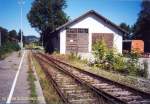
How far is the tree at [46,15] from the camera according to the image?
56219mm

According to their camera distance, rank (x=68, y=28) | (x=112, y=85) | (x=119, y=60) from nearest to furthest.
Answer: (x=112, y=85)
(x=119, y=60)
(x=68, y=28)

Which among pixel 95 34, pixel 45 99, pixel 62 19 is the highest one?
pixel 62 19

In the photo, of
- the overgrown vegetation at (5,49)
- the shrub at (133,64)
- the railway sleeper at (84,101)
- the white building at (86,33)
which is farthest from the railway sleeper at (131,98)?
the white building at (86,33)

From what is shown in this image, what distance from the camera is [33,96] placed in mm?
9055

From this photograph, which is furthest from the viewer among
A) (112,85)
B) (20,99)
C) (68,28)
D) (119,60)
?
(68,28)

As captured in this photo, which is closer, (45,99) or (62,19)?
(45,99)

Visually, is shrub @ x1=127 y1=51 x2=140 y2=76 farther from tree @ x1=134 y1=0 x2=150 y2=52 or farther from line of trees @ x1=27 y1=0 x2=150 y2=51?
line of trees @ x1=27 y1=0 x2=150 y2=51

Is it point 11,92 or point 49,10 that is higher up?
point 49,10

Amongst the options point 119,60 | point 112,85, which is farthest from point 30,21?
point 112,85

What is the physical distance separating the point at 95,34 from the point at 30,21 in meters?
25.2

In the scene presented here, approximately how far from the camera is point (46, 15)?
57.4 metres

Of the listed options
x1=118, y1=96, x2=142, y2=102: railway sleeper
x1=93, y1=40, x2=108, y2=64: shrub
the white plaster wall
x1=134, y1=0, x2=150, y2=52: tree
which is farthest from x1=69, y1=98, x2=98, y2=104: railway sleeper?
x1=134, y1=0, x2=150, y2=52: tree

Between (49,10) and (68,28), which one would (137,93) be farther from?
(49,10)

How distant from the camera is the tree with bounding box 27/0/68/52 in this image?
56.2 m
